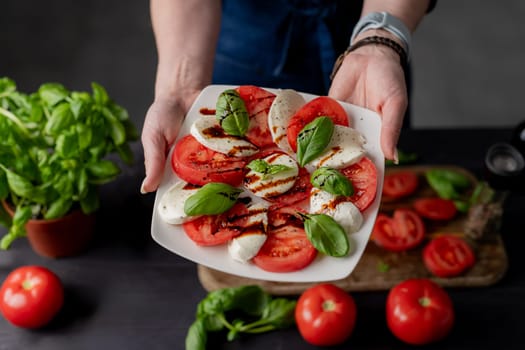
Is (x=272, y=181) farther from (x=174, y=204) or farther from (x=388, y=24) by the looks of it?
(x=388, y=24)

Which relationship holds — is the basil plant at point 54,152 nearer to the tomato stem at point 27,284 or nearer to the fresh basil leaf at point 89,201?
the fresh basil leaf at point 89,201

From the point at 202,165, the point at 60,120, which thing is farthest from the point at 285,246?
the point at 60,120

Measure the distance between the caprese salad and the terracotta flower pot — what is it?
53cm

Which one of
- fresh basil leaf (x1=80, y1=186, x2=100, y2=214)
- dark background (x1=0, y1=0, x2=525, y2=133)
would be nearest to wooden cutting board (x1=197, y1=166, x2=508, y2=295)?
fresh basil leaf (x1=80, y1=186, x2=100, y2=214)

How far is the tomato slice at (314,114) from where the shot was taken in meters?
1.60

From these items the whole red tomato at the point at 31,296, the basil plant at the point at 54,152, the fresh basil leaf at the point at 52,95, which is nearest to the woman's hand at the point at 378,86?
the basil plant at the point at 54,152

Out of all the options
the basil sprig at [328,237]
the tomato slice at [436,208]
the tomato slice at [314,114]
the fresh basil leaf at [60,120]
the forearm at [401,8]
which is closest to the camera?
the basil sprig at [328,237]

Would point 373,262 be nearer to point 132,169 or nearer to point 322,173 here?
point 322,173

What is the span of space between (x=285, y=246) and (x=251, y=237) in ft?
0.30

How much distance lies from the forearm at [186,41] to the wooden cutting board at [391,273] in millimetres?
616

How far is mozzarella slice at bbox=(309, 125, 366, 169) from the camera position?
5.05 ft

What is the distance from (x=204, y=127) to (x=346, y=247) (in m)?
0.51

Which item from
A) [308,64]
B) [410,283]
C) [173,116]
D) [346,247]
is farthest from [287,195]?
[308,64]

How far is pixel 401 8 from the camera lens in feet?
6.38
